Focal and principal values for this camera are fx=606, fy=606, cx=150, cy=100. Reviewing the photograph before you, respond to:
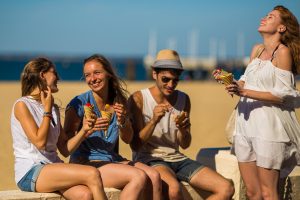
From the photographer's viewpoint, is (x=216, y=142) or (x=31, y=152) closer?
(x=31, y=152)

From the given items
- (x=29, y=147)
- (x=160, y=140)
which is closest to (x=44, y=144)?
(x=29, y=147)

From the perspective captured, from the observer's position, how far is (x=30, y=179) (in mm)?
4527

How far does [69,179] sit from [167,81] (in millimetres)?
1406

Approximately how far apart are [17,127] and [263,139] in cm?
189

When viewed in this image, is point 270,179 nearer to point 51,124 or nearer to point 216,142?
point 51,124

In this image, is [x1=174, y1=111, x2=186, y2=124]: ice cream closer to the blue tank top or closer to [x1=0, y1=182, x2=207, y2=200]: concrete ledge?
the blue tank top

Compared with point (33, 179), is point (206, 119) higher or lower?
lower

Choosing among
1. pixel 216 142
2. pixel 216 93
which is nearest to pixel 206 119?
pixel 216 142

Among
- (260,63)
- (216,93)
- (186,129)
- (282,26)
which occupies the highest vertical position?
(282,26)

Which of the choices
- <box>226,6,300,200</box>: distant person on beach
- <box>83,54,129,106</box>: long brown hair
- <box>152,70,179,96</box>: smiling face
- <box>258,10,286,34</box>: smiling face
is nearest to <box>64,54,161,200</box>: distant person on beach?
<box>83,54,129,106</box>: long brown hair

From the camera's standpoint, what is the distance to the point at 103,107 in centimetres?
526

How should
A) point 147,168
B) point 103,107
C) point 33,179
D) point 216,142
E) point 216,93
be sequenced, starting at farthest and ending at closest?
point 216,93
point 216,142
point 103,107
point 147,168
point 33,179

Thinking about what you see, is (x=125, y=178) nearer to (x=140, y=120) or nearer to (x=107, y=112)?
(x=107, y=112)

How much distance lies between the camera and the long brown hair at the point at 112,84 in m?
5.20
